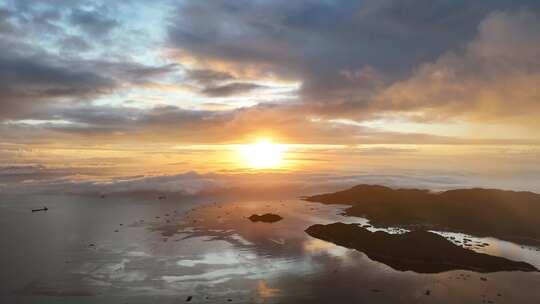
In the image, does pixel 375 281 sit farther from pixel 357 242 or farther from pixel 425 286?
pixel 357 242

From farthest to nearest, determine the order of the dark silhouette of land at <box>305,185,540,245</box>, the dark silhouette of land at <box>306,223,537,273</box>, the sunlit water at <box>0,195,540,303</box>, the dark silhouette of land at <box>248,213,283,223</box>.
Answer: the dark silhouette of land at <box>248,213,283,223</box> < the dark silhouette of land at <box>305,185,540,245</box> < the dark silhouette of land at <box>306,223,537,273</box> < the sunlit water at <box>0,195,540,303</box>

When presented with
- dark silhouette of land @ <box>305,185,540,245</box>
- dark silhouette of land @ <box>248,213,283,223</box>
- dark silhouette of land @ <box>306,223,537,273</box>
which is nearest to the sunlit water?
dark silhouette of land @ <box>306,223,537,273</box>

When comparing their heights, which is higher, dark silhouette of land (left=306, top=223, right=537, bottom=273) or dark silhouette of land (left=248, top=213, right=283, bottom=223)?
dark silhouette of land (left=306, top=223, right=537, bottom=273)

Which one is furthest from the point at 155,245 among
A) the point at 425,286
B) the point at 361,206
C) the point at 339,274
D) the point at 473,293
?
the point at 361,206

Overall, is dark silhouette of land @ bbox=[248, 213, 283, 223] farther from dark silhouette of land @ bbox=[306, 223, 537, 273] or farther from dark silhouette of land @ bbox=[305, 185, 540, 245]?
dark silhouette of land @ bbox=[306, 223, 537, 273]

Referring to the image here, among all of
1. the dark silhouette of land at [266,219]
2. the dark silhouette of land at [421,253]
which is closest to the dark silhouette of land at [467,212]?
the dark silhouette of land at [421,253]

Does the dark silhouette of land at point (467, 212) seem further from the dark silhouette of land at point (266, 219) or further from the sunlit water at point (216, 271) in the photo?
the dark silhouette of land at point (266, 219)
